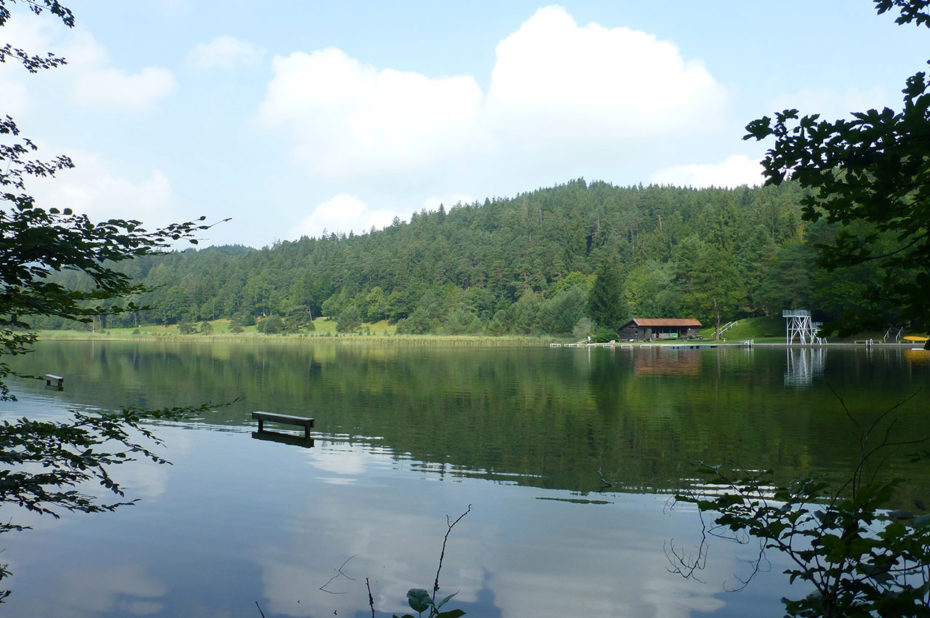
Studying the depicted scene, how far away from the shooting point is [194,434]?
2003 centimetres

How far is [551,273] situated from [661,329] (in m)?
56.5

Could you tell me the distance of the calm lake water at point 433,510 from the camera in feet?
26.6

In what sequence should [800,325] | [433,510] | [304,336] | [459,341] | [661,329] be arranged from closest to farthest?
[433,510] → [800,325] → [661,329] → [459,341] → [304,336]

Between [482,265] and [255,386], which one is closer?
[255,386]

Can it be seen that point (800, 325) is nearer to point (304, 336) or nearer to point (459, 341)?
point (459, 341)

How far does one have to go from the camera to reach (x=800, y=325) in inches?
3327

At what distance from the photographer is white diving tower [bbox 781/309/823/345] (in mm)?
82688

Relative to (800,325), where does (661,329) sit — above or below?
below

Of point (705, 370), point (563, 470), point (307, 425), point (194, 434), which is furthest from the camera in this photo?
point (705, 370)

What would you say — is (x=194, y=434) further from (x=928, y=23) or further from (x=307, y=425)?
(x=928, y=23)

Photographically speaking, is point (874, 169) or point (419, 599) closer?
point (419, 599)

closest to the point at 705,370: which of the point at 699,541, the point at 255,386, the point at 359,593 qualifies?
the point at 255,386

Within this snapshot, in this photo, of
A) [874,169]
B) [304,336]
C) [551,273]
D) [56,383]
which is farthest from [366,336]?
[874,169]

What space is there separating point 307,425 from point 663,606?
1143 cm
